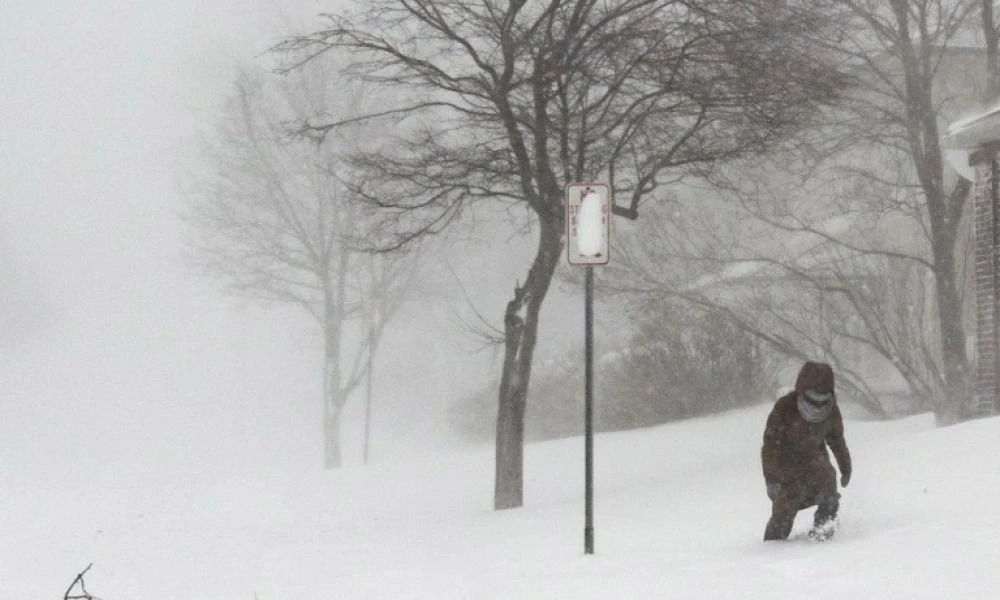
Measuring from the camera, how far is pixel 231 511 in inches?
726

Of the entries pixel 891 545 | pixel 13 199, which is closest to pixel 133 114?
pixel 13 199

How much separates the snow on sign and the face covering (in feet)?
5.40

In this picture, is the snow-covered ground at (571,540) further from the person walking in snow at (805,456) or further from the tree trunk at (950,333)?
the tree trunk at (950,333)

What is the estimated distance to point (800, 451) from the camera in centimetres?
775

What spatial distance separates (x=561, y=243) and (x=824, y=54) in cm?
529

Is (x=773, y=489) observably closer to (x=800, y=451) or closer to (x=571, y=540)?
(x=800, y=451)

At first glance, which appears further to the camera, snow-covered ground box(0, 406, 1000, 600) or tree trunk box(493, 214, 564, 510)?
tree trunk box(493, 214, 564, 510)

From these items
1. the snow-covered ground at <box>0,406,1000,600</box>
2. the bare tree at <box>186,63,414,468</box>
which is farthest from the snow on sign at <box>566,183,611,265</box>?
the bare tree at <box>186,63,414,468</box>

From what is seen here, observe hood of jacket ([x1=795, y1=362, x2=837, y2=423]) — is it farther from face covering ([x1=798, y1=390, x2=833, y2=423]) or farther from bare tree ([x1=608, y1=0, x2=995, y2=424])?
bare tree ([x1=608, y1=0, x2=995, y2=424])

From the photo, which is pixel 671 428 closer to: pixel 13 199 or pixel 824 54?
pixel 824 54

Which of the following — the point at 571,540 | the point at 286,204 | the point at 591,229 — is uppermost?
the point at 286,204

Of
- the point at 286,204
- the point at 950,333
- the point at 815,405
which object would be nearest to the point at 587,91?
the point at 815,405

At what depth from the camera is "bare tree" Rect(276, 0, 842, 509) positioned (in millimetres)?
12375

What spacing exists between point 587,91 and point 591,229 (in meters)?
5.42
